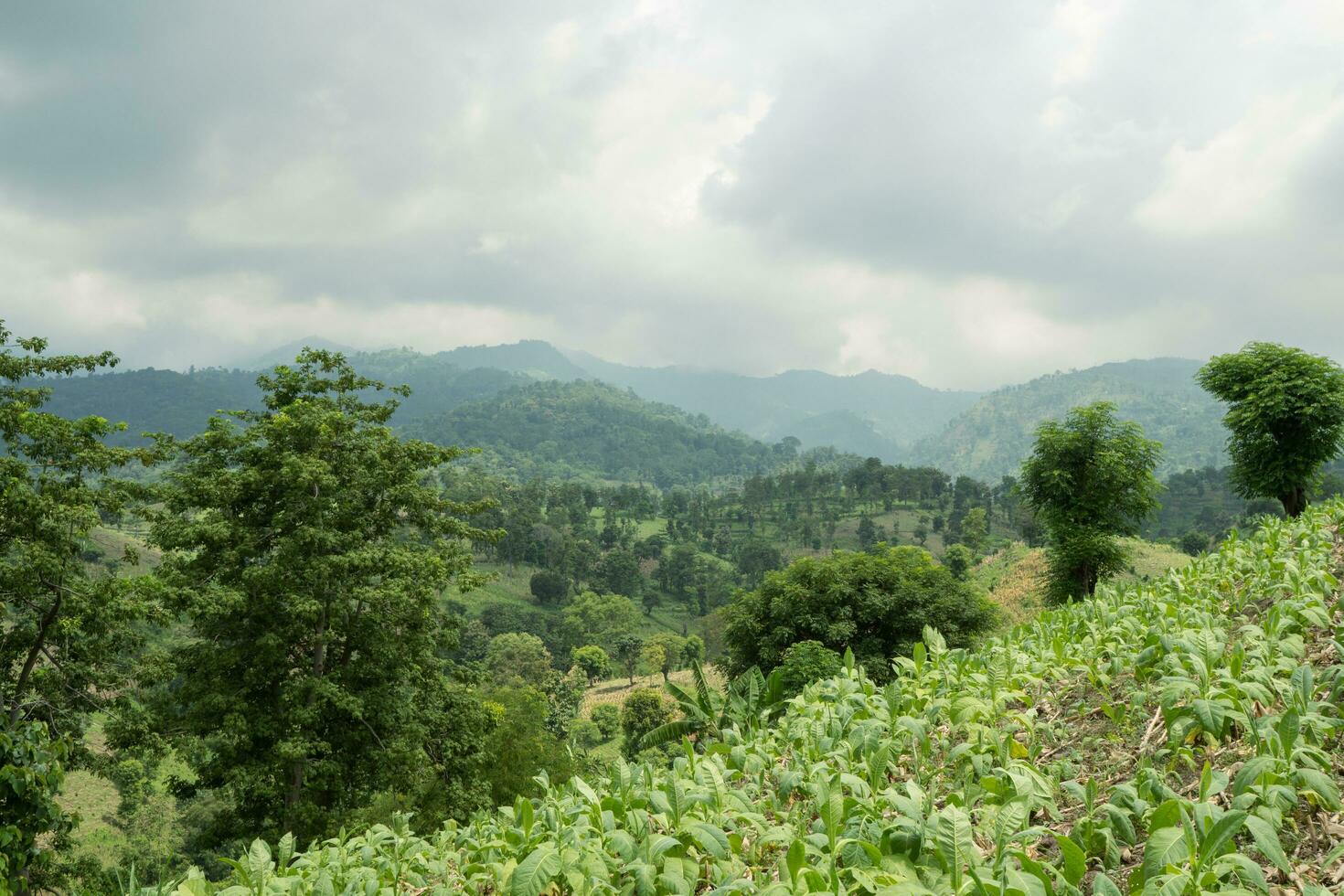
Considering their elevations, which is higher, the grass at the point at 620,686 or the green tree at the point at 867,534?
the green tree at the point at 867,534

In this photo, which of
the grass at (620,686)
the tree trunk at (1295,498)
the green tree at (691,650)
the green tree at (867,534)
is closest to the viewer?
the tree trunk at (1295,498)

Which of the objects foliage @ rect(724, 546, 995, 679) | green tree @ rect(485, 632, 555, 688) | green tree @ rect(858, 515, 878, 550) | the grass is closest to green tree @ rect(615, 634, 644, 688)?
the grass

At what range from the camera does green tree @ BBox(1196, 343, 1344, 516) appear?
65.6ft

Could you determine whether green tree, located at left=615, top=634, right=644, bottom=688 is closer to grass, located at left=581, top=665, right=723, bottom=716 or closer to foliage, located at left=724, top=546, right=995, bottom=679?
grass, located at left=581, top=665, right=723, bottom=716

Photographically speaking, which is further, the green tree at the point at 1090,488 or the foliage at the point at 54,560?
the green tree at the point at 1090,488

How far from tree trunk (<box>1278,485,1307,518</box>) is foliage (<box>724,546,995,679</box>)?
353 inches

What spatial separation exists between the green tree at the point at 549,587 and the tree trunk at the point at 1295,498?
80.6m

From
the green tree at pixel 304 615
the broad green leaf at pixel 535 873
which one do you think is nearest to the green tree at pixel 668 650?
the green tree at pixel 304 615

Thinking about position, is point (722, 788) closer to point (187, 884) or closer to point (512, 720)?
point (187, 884)

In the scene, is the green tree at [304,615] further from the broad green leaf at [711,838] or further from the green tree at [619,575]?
the green tree at [619,575]

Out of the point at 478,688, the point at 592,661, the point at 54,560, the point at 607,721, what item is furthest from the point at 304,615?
the point at 592,661

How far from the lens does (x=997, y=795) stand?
9.95ft

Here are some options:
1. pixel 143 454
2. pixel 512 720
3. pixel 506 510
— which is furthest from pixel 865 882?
pixel 506 510

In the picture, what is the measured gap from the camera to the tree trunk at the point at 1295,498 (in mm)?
21203
